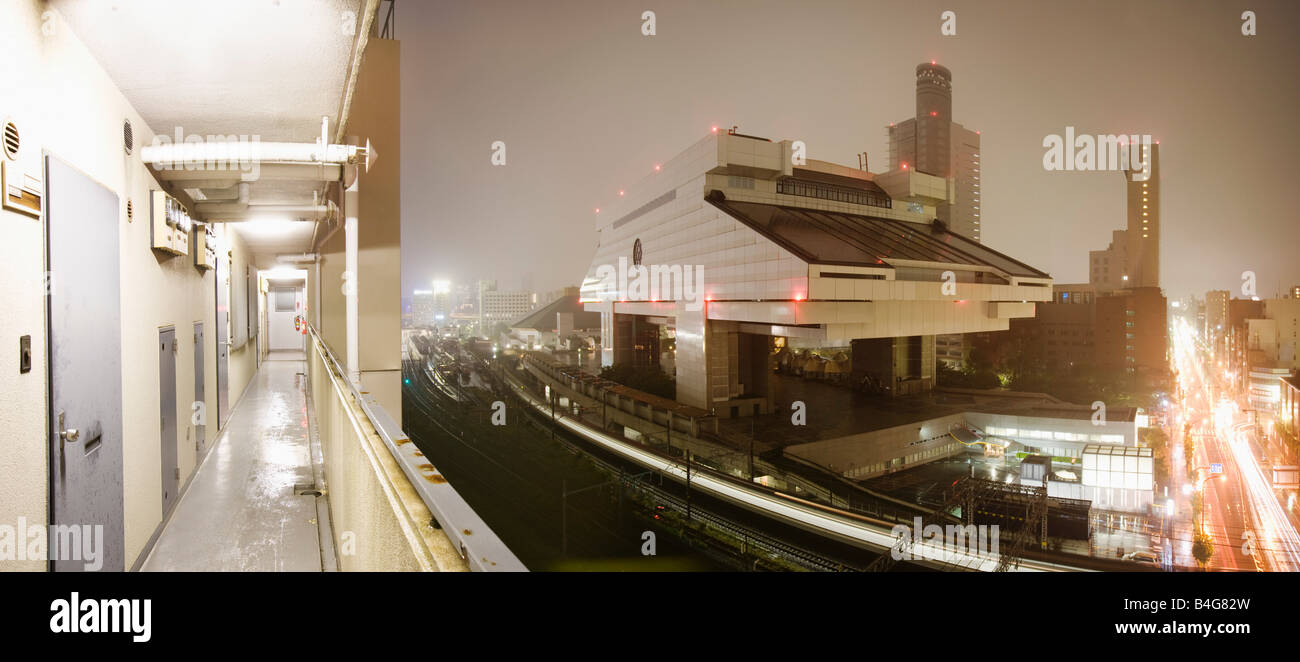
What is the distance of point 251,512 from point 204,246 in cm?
351

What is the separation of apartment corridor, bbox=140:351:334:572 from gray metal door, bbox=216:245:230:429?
0.46 meters

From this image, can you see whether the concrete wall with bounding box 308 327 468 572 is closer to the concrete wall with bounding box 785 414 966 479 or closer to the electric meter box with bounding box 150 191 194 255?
the electric meter box with bounding box 150 191 194 255

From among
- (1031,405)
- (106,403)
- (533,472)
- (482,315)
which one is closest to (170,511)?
(106,403)

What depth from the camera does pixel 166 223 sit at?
424 cm

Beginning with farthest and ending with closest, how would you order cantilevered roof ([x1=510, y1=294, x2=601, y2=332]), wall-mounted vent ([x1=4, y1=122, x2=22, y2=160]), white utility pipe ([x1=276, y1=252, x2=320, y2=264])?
cantilevered roof ([x1=510, y1=294, x2=601, y2=332]) < white utility pipe ([x1=276, y1=252, x2=320, y2=264]) < wall-mounted vent ([x1=4, y1=122, x2=22, y2=160])

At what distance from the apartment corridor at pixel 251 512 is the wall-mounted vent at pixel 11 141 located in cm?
232

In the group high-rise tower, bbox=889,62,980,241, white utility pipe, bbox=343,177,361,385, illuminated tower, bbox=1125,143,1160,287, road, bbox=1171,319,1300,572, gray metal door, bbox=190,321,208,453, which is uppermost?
high-rise tower, bbox=889,62,980,241

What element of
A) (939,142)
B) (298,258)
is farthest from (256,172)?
(939,142)

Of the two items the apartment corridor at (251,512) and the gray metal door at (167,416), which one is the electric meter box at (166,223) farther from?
the apartment corridor at (251,512)

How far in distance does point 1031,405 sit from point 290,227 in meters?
27.1

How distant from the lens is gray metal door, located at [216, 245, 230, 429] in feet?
22.9

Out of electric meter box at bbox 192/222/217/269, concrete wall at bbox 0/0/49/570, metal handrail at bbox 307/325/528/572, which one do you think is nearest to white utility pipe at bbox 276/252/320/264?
electric meter box at bbox 192/222/217/269

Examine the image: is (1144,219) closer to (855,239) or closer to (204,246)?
(855,239)
